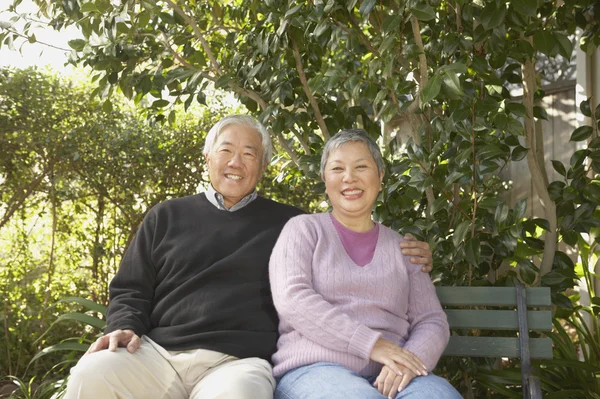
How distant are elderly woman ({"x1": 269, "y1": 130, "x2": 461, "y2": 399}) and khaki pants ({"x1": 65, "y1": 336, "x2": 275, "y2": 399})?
13cm

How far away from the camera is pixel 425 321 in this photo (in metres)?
2.57

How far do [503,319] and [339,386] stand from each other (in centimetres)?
92

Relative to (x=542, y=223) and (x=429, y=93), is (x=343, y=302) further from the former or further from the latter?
(x=542, y=223)

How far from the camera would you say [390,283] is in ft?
8.32

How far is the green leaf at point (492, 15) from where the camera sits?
8.18ft

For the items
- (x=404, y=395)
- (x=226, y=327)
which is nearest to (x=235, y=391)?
(x=226, y=327)

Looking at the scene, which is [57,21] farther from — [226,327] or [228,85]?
[226,327]

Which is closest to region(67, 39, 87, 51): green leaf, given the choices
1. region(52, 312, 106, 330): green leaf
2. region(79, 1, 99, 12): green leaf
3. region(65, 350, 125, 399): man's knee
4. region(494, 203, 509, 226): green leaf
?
region(79, 1, 99, 12): green leaf

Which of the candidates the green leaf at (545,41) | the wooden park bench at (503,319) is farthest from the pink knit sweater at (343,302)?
→ the green leaf at (545,41)

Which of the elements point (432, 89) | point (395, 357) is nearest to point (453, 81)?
point (432, 89)

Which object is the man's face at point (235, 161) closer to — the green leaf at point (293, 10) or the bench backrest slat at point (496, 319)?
the green leaf at point (293, 10)

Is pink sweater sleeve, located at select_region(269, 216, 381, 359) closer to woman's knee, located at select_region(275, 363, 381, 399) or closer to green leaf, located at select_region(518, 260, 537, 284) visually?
woman's knee, located at select_region(275, 363, 381, 399)

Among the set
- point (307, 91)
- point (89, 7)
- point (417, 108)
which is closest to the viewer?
point (89, 7)

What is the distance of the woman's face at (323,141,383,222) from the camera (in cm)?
259
